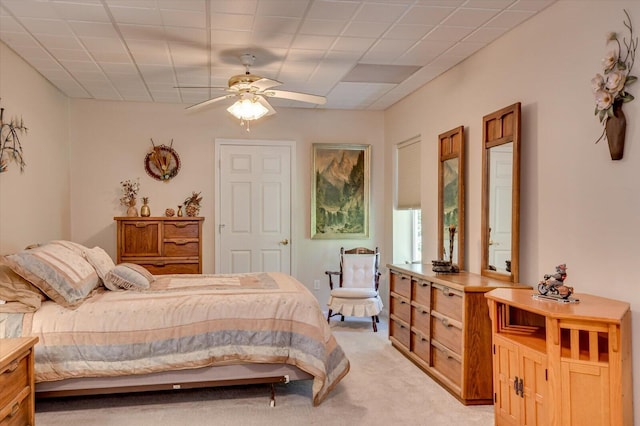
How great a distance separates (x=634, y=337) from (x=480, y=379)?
1.12 meters

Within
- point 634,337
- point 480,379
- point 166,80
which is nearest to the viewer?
point 634,337

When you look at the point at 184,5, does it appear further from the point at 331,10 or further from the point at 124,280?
the point at 124,280

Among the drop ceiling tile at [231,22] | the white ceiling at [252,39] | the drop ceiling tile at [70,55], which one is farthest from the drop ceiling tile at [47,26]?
the drop ceiling tile at [231,22]

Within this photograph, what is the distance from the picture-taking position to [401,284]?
15.4 ft

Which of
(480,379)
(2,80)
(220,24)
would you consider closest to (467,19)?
(220,24)

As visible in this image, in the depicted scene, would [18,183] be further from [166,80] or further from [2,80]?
[166,80]

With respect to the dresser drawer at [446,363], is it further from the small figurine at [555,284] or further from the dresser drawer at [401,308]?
the small figurine at [555,284]

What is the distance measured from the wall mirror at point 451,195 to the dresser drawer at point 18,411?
3.33 metres

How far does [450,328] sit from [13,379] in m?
2.75

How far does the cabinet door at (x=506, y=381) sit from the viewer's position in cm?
277

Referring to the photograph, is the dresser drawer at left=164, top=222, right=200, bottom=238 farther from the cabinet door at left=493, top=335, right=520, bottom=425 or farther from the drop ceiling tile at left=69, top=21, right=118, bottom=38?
the cabinet door at left=493, top=335, right=520, bottom=425

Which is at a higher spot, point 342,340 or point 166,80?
point 166,80

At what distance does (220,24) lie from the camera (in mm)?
3600

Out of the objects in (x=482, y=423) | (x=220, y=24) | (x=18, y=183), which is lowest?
(x=482, y=423)
